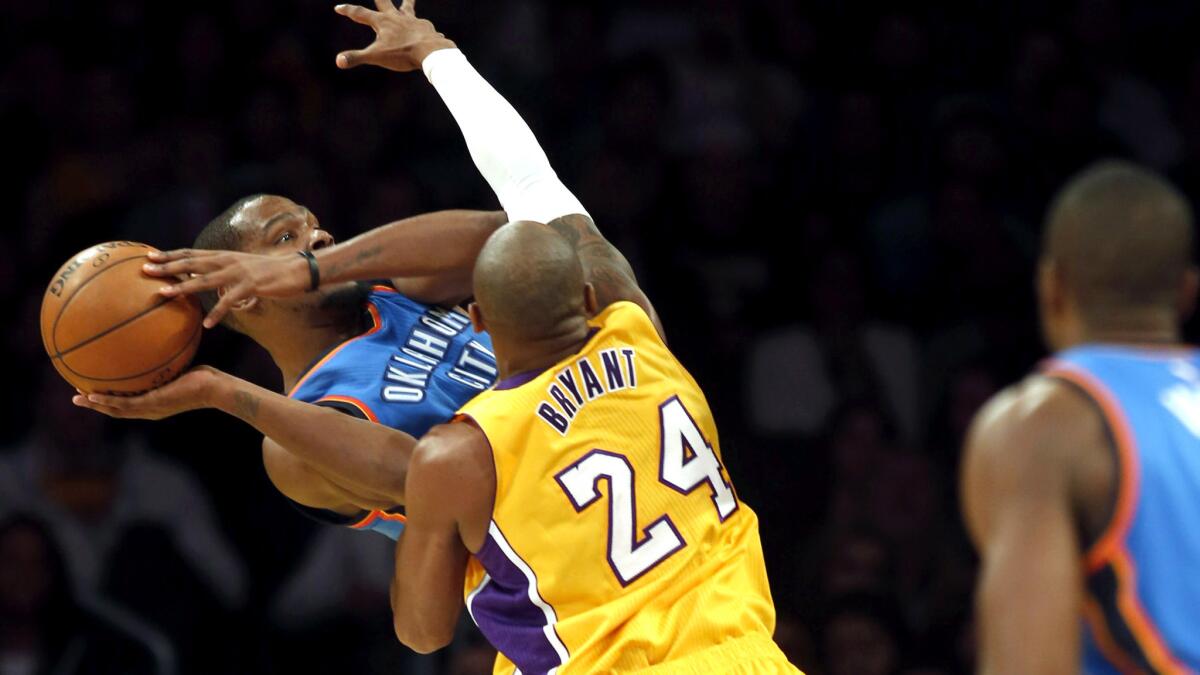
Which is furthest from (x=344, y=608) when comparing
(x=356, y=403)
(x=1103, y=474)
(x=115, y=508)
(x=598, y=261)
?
(x=1103, y=474)

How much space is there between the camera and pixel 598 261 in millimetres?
4047

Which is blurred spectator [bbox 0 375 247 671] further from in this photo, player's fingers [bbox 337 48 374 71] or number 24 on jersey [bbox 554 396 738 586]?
number 24 on jersey [bbox 554 396 738 586]

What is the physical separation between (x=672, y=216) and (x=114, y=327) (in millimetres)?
4265

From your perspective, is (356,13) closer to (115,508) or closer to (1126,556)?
(1126,556)

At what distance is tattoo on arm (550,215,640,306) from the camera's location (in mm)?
3971

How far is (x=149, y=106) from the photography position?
830 centimetres

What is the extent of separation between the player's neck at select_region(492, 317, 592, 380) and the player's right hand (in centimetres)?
65

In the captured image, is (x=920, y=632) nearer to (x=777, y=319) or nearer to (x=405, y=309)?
(x=777, y=319)

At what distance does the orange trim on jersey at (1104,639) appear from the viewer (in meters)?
2.54

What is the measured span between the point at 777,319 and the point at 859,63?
5.57 ft

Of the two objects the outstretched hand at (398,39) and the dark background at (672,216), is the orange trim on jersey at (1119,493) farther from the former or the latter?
the dark background at (672,216)

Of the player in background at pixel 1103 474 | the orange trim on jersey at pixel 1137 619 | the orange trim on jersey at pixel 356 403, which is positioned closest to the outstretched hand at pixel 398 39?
the orange trim on jersey at pixel 356 403

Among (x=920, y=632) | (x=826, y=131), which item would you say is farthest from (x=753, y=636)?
(x=826, y=131)

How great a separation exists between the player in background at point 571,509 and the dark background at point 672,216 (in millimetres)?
2935
